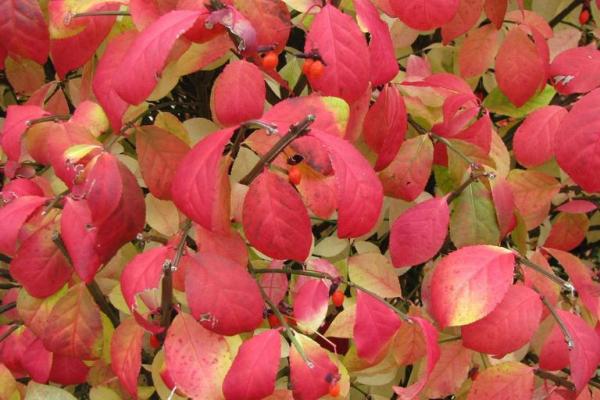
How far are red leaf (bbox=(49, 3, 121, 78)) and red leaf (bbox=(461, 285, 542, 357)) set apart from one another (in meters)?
0.52

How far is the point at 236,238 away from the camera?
723 millimetres

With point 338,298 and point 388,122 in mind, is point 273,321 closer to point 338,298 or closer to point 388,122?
point 338,298

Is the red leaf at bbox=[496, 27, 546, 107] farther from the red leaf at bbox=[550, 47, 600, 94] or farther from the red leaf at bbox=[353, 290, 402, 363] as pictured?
the red leaf at bbox=[353, 290, 402, 363]

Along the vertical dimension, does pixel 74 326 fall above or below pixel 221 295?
below

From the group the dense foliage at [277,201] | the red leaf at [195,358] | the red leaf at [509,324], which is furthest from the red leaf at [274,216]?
the red leaf at [509,324]

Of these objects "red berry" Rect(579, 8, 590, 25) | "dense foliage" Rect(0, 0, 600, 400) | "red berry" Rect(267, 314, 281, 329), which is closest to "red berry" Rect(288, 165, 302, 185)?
"dense foliage" Rect(0, 0, 600, 400)

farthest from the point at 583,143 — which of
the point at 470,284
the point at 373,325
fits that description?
the point at 373,325

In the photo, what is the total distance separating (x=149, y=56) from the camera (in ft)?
2.00

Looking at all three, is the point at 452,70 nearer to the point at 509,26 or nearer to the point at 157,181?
the point at 509,26

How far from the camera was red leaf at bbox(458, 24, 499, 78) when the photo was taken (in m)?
1.02

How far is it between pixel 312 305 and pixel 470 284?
178 mm

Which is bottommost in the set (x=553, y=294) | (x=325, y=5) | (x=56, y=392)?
(x=56, y=392)

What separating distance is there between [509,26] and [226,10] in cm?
61

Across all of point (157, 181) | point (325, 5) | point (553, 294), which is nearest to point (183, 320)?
point (157, 181)
